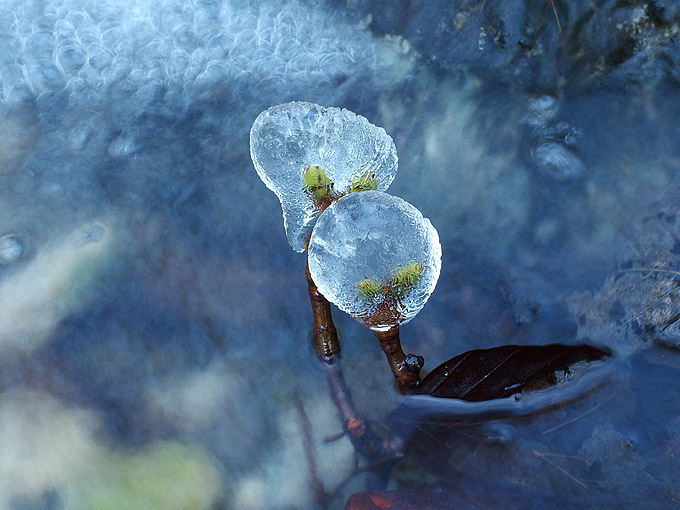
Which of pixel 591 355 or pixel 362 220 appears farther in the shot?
pixel 591 355

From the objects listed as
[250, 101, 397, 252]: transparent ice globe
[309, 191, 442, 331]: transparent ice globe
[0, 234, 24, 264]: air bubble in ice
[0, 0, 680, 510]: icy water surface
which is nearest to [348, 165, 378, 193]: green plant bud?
[250, 101, 397, 252]: transparent ice globe

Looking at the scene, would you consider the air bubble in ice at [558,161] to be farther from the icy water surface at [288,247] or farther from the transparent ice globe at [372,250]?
the transparent ice globe at [372,250]

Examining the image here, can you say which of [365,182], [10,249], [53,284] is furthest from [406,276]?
[10,249]

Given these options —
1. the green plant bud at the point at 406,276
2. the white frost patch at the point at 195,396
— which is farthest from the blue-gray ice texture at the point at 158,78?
the green plant bud at the point at 406,276

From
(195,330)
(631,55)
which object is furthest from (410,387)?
(631,55)

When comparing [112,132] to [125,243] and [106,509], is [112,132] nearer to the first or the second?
[125,243]

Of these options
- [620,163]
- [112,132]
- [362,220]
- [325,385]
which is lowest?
[325,385]
